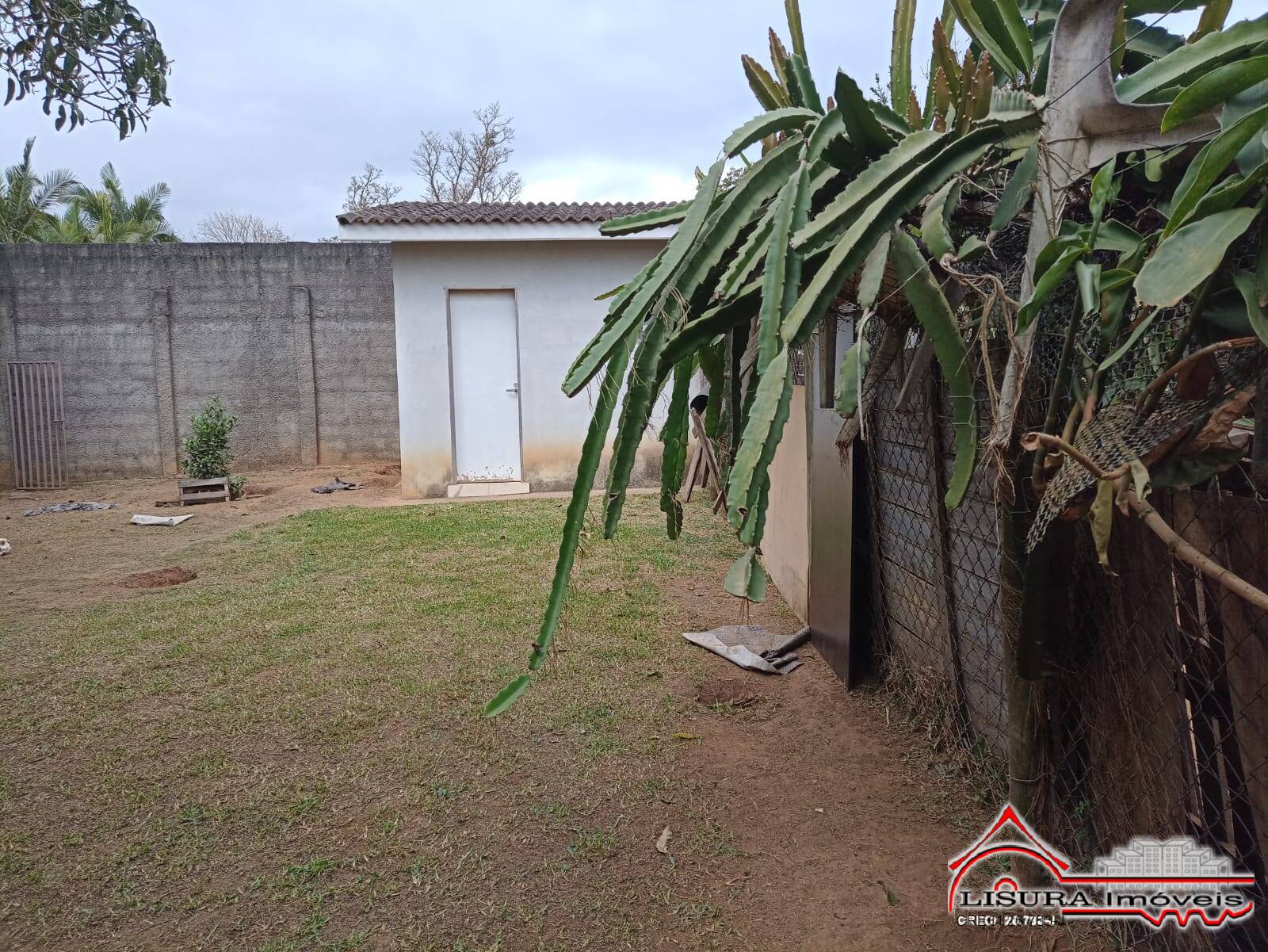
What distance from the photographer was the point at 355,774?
3145 millimetres

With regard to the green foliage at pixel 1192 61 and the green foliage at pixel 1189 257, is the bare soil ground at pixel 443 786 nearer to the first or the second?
the green foliage at pixel 1189 257

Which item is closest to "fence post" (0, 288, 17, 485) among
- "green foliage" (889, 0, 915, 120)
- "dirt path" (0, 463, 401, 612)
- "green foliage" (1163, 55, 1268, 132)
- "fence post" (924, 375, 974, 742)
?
"dirt path" (0, 463, 401, 612)

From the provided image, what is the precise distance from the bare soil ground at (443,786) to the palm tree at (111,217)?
48.0 ft

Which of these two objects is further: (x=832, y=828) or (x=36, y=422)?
(x=36, y=422)

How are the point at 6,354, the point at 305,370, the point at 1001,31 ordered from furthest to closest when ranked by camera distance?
the point at 305,370, the point at 6,354, the point at 1001,31

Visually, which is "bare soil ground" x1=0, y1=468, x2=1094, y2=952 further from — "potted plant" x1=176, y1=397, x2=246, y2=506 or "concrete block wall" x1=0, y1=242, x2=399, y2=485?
"concrete block wall" x1=0, y1=242, x2=399, y2=485

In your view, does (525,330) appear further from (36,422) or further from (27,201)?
(27,201)

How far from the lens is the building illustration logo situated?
174cm

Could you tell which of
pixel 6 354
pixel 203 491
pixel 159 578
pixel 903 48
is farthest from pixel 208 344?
pixel 903 48

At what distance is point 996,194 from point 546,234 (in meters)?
7.37

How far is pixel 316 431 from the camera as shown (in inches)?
468

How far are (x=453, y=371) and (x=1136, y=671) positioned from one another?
8.37 metres

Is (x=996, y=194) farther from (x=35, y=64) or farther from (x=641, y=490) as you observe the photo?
(x=641, y=490)

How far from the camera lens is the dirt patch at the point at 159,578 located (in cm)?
595
